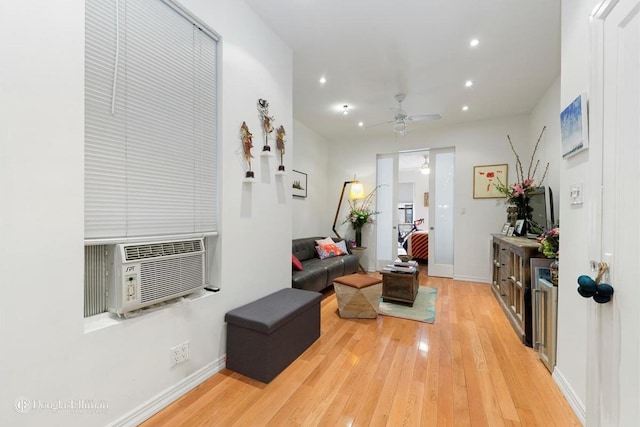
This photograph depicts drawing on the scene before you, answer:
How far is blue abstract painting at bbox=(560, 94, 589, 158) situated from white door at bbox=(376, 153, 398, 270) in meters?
3.69

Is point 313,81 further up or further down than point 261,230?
further up

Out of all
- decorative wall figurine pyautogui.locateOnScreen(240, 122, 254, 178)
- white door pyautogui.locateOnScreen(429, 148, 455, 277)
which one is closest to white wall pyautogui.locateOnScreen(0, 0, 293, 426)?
decorative wall figurine pyautogui.locateOnScreen(240, 122, 254, 178)

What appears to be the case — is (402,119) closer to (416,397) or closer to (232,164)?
(232,164)

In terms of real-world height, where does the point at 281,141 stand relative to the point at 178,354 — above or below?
above

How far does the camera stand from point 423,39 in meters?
2.52

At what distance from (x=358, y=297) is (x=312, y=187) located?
2.83m

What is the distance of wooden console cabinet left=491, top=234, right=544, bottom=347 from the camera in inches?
92.7

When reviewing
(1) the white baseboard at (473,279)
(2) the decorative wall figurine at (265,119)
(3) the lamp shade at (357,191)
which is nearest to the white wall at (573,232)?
(2) the decorative wall figurine at (265,119)

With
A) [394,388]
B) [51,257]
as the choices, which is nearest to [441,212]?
[394,388]

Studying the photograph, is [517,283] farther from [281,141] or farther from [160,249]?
[160,249]

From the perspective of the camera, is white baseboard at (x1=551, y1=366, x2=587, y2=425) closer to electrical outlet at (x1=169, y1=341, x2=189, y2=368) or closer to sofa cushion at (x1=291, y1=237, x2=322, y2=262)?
electrical outlet at (x1=169, y1=341, x2=189, y2=368)

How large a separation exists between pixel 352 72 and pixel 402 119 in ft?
3.36

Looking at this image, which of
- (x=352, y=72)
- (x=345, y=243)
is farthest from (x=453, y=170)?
(x=352, y=72)

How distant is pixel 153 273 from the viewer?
150 centimetres
